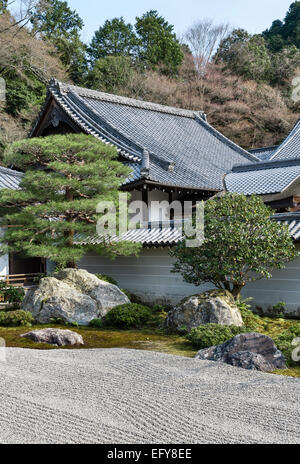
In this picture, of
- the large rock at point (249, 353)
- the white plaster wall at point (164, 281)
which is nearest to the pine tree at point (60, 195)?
the white plaster wall at point (164, 281)

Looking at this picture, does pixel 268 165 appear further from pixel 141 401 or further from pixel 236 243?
pixel 141 401

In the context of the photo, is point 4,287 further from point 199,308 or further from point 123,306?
point 199,308

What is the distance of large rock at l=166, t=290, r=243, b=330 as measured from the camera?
395 inches

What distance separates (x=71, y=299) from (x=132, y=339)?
7.49 feet

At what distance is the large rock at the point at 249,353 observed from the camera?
741 cm

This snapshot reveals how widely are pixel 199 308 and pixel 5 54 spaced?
24226mm

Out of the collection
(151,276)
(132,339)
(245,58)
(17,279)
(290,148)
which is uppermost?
(245,58)

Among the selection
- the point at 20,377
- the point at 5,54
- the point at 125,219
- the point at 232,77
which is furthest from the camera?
the point at 232,77

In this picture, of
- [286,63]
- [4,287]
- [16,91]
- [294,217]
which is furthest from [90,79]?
[294,217]

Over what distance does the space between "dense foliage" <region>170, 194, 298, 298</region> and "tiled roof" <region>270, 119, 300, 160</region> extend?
1155 centimetres

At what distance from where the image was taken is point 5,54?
28922 millimetres

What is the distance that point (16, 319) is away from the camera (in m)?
11.2

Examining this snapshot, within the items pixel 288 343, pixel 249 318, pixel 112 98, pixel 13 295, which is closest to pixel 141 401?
pixel 288 343

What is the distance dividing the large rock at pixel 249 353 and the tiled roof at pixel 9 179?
12235 millimetres
